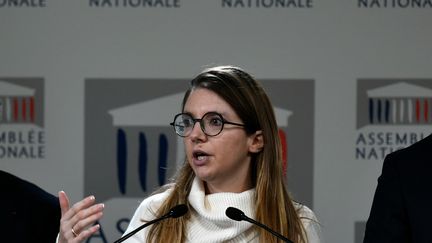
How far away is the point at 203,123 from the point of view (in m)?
2.46

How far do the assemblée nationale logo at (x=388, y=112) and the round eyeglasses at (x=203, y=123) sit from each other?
117 cm

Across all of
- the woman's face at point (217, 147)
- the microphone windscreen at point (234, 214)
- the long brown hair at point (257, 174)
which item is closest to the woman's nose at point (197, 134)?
the woman's face at point (217, 147)

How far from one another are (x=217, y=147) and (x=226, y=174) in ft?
0.39

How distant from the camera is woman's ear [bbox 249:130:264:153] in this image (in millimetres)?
2582

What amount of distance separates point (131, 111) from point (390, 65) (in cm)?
106

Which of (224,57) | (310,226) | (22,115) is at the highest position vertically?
(224,57)

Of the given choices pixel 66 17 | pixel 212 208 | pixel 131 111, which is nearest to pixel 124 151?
pixel 131 111

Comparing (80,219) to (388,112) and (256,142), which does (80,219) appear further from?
(388,112)

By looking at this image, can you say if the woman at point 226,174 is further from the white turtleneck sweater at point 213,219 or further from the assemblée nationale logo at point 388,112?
the assemblée nationale logo at point 388,112

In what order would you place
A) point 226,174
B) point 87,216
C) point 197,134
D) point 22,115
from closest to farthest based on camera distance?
point 87,216, point 197,134, point 226,174, point 22,115

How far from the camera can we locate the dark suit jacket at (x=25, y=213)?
2.78 m

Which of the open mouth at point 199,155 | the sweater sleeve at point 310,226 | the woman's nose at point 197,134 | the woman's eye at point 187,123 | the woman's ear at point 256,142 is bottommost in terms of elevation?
the sweater sleeve at point 310,226

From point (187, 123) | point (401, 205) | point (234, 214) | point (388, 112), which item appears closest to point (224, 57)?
point (388, 112)

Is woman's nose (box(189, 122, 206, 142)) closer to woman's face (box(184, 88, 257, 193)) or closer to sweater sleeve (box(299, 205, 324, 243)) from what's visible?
woman's face (box(184, 88, 257, 193))
